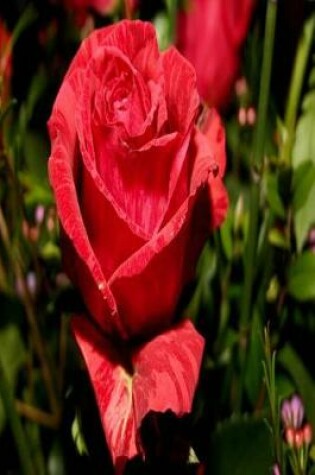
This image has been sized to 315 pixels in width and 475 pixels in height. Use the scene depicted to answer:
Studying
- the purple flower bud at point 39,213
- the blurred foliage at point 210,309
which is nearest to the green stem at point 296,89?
the blurred foliage at point 210,309

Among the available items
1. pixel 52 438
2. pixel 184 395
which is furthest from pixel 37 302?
pixel 184 395

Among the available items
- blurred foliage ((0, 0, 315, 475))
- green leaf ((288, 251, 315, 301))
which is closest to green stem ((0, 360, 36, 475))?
blurred foliage ((0, 0, 315, 475))

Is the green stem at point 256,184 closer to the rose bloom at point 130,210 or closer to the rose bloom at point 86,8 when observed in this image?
the rose bloom at point 130,210

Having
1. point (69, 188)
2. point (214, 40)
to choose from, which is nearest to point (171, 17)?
point (214, 40)

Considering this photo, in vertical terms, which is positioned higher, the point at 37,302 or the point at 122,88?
the point at 122,88

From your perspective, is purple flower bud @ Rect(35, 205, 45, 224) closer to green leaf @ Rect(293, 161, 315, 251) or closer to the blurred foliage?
the blurred foliage

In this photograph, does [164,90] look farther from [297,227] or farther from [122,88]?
[297,227]
